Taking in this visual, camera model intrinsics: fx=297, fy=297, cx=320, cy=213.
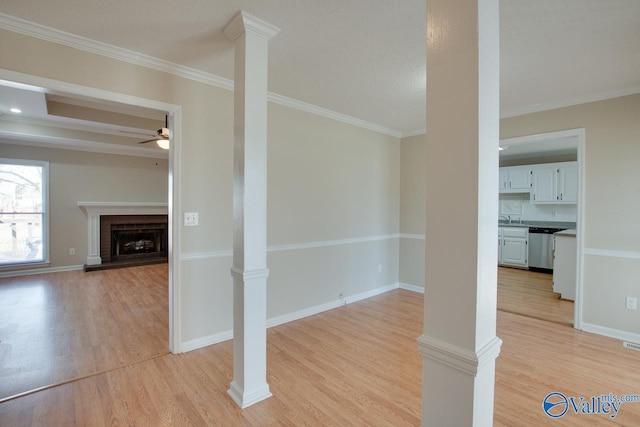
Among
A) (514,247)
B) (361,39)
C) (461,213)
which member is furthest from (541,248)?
(461,213)

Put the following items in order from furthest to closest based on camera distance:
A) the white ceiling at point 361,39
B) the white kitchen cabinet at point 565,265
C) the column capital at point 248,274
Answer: the white kitchen cabinet at point 565,265
the column capital at point 248,274
the white ceiling at point 361,39

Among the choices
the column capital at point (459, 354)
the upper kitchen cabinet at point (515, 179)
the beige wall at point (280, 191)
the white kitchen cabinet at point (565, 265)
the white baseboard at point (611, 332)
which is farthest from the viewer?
the upper kitchen cabinet at point (515, 179)

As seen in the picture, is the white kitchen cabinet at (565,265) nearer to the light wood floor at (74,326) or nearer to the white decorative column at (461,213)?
the white decorative column at (461,213)

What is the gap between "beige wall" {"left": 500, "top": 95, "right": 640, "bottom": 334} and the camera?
302cm

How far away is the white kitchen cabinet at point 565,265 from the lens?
170 inches

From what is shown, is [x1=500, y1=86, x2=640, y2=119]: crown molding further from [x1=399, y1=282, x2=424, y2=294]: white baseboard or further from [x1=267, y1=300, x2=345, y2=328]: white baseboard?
[x1=267, y1=300, x2=345, y2=328]: white baseboard

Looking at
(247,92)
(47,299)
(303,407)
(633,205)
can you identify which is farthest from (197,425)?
(633,205)

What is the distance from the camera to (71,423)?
6.01 ft

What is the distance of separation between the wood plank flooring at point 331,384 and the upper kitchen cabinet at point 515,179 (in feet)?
14.2

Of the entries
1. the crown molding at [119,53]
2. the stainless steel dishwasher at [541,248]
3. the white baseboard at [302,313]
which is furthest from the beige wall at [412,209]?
the stainless steel dishwasher at [541,248]

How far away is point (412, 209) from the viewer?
4.85 metres

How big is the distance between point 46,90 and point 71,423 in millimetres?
2257

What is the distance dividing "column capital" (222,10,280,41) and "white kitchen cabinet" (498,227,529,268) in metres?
6.54

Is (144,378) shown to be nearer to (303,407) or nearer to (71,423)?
(71,423)
